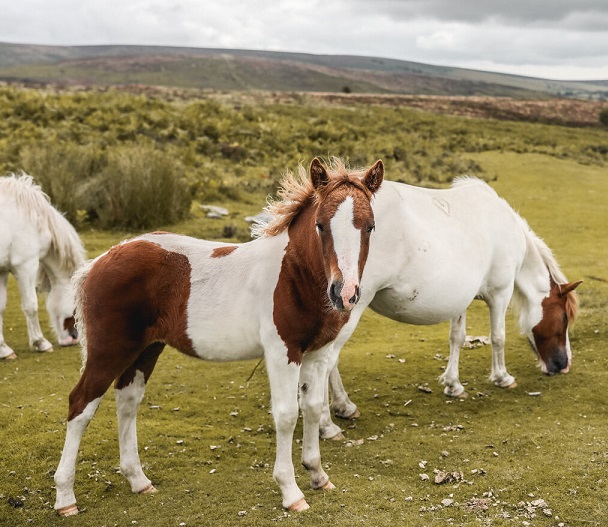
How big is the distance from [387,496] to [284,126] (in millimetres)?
25093

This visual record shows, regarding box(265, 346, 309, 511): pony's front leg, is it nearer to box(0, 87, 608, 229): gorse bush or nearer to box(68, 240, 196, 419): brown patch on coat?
box(68, 240, 196, 419): brown patch on coat

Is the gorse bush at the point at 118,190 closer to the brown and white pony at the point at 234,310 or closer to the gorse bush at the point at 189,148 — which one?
the gorse bush at the point at 189,148

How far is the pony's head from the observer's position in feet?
28.6

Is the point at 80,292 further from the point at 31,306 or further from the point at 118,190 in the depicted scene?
the point at 118,190

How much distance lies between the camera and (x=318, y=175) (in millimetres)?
4191

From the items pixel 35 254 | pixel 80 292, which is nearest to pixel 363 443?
pixel 80 292

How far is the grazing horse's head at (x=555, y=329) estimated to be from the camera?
299 inches

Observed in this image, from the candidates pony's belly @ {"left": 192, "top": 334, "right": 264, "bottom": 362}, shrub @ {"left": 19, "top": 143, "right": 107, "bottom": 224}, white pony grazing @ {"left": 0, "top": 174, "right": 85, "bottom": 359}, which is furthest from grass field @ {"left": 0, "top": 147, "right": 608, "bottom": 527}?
shrub @ {"left": 19, "top": 143, "right": 107, "bottom": 224}

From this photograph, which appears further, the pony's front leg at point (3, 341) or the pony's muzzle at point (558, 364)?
the pony's front leg at point (3, 341)

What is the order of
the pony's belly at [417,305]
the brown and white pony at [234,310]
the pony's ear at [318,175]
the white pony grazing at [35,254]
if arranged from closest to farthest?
the pony's ear at [318,175] < the brown and white pony at [234,310] < the pony's belly at [417,305] < the white pony grazing at [35,254]

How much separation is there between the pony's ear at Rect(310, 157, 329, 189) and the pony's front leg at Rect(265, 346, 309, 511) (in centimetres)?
111

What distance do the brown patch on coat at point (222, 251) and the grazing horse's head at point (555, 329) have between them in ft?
14.2

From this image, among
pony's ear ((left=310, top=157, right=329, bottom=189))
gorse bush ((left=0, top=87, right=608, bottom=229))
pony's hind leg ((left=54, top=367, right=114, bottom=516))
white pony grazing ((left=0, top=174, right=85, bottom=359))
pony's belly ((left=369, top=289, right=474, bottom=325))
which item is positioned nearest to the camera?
pony's ear ((left=310, top=157, right=329, bottom=189))

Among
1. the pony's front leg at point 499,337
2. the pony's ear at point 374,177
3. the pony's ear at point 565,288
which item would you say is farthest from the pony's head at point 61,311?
the pony's ear at point 565,288
